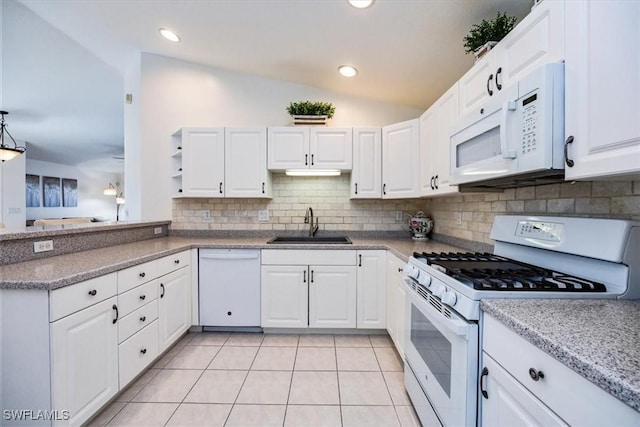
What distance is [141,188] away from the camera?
3.04 m

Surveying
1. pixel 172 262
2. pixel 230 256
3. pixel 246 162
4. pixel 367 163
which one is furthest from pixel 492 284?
pixel 246 162

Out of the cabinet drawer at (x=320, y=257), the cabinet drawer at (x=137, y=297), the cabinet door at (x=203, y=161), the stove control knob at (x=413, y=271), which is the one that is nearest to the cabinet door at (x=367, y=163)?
the cabinet drawer at (x=320, y=257)

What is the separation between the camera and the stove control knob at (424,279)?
1.42 meters

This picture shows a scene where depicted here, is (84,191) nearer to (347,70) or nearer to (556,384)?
(347,70)

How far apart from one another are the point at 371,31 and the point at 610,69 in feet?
5.09

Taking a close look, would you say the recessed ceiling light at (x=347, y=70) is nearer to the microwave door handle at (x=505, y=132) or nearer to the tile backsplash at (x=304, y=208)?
the tile backsplash at (x=304, y=208)

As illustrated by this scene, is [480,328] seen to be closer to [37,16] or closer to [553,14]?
[553,14]

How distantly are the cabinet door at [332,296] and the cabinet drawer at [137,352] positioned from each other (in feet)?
4.13

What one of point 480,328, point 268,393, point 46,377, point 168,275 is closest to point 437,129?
point 480,328

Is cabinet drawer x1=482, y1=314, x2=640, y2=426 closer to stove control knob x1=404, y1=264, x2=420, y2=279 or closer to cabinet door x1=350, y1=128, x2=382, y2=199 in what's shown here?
stove control knob x1=404, y1=264, x2=420, y2=279

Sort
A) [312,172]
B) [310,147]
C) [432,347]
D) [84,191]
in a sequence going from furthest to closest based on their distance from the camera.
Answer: [84,191] → [312,172] → [310,147] → [432,347]

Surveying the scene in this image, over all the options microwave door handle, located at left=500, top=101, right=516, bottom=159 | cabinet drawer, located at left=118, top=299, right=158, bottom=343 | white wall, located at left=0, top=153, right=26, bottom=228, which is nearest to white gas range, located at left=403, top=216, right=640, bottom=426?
microwave door handle, located at left=500, top=101, right=516, bottom=159

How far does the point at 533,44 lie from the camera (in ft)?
3.92

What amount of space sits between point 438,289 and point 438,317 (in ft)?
0.41
